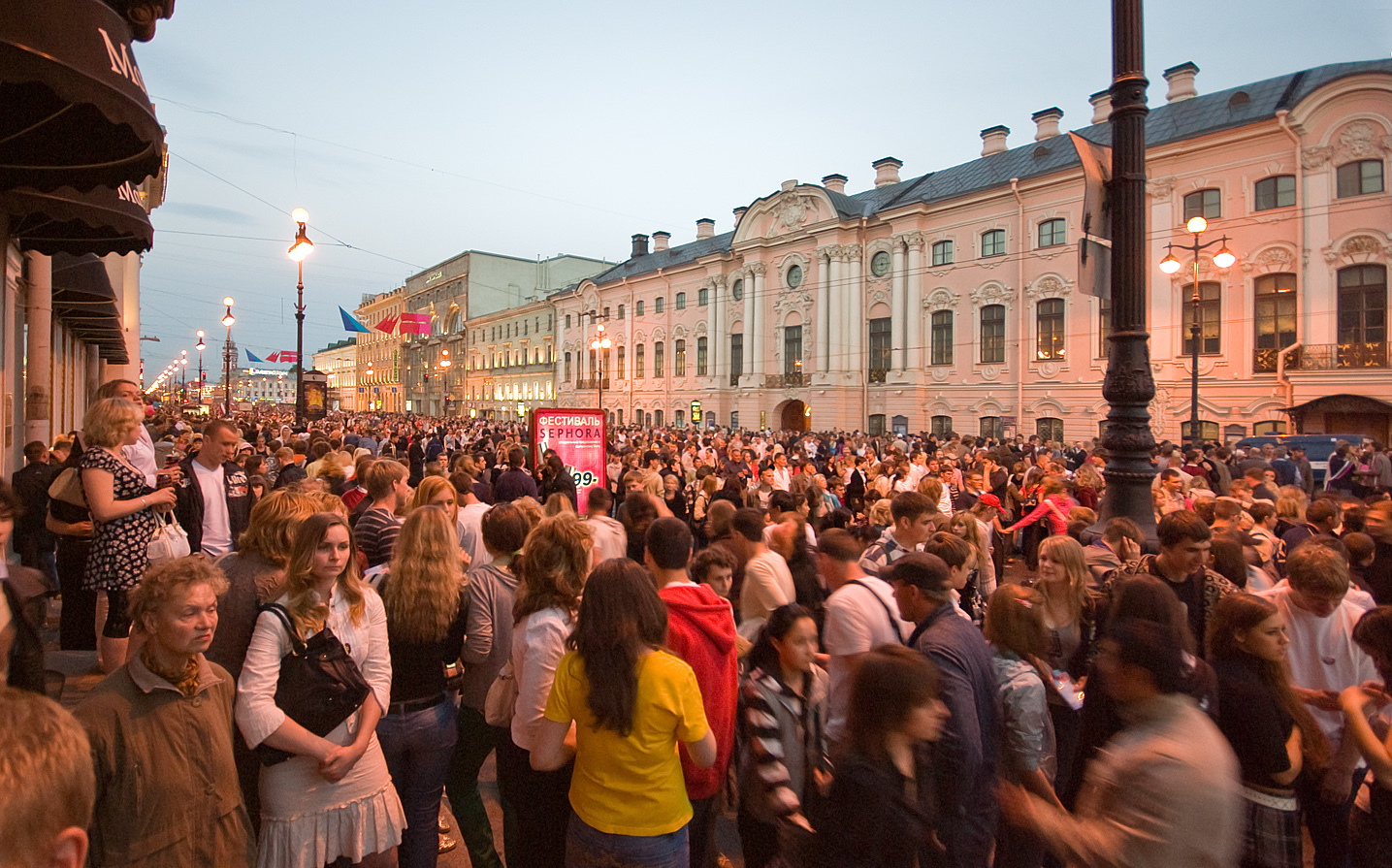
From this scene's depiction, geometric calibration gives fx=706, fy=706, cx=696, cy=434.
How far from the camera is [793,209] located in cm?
4034

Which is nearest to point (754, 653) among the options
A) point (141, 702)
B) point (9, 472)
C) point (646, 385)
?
point (141, 702)

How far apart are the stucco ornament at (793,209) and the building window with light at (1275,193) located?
781 inches

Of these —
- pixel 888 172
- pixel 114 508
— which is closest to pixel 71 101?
pixel 114 508

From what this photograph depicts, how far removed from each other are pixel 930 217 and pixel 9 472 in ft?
112

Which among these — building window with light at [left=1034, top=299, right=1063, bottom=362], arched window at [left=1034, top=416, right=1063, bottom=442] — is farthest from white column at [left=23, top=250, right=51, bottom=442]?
building window with light at [left=1034, top=299, right=1063, bottom=362]

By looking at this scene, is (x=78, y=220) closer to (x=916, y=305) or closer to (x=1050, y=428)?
(x=1050, y=428)

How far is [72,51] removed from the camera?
13.1 ft

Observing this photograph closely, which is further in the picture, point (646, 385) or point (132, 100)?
point (646, 385)

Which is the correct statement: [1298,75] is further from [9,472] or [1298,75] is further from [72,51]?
[9,472]

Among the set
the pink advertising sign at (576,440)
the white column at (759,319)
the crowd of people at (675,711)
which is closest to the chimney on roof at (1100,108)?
the white column at (759,319)

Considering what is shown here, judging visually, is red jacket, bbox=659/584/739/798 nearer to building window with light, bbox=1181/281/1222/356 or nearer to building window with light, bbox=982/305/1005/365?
building window with light, bbox=1181/281/1222/356

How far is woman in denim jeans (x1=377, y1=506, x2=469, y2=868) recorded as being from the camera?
3283 mm

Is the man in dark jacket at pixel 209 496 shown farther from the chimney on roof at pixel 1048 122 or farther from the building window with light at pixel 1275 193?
the chimney on roof at pixel 1048 122

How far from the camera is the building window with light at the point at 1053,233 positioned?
29.8m
